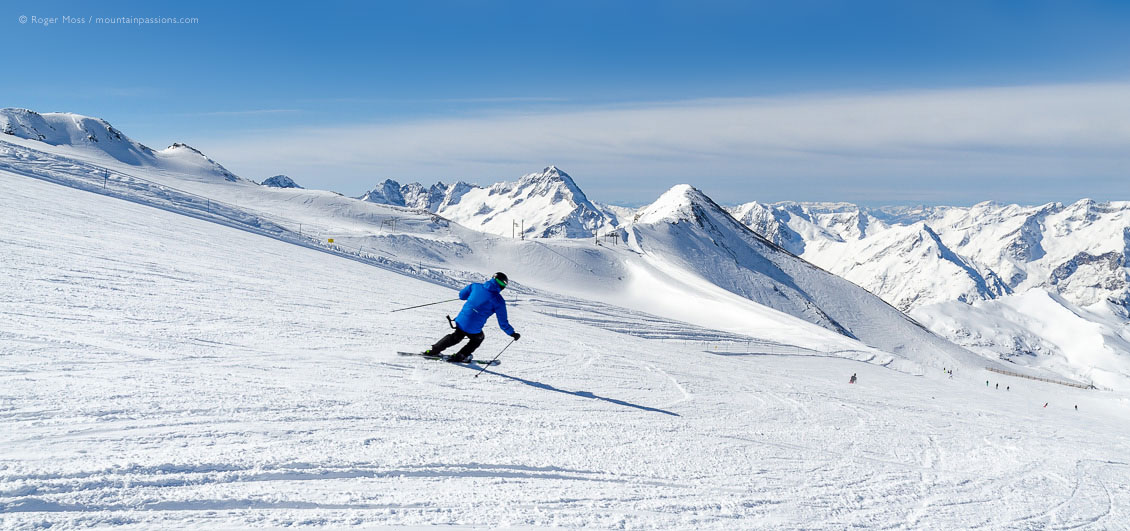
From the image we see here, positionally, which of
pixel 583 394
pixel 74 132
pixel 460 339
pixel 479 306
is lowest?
pixel 583 394

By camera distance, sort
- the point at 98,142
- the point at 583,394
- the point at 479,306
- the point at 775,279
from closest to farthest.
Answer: the point at 583,394 → the point at 479,306 → the point at 98,142 → the point at 775,279

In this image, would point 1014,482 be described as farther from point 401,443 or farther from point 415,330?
point 415,330

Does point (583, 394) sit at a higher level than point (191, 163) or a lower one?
lower

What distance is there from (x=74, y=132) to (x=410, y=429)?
11375cm

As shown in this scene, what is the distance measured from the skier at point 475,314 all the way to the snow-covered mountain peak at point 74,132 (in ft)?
280

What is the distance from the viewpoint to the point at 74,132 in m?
89.8

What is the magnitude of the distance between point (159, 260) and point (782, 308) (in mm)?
75528

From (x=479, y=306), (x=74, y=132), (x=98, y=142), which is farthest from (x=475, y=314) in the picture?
(x=74, y=132)

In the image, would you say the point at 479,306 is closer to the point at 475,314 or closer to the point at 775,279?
the point at 475,314

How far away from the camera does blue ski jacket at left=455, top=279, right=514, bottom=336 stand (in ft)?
34.0

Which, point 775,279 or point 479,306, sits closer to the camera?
point 479,306

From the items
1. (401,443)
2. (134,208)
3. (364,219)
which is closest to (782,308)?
(364,219)

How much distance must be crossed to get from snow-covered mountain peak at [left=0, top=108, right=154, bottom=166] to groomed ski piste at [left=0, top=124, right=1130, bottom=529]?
7899 cm

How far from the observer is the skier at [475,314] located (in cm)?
1028
